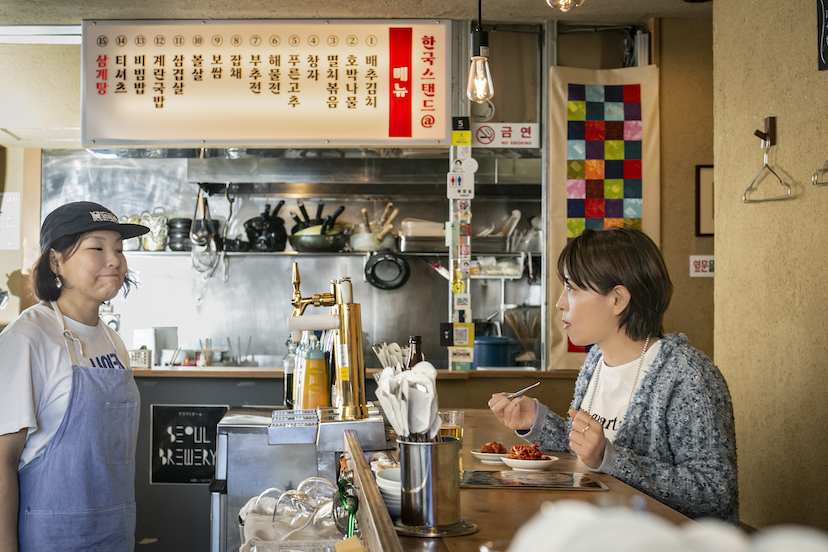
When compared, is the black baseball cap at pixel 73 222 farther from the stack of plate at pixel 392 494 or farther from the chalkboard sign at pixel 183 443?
the chalkboard sign at pixel 183 443

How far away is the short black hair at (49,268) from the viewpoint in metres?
2.15

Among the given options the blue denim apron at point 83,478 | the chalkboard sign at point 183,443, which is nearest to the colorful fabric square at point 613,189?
the chalkboard sign at point 183,443

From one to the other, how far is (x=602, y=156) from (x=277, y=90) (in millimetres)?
2014

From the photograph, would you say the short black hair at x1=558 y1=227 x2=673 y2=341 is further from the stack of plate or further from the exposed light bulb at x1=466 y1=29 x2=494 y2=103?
the exposed light bulb at x1=466 y1=29 x2=494 y2=103

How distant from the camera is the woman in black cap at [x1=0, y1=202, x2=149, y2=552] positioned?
1.90 meters

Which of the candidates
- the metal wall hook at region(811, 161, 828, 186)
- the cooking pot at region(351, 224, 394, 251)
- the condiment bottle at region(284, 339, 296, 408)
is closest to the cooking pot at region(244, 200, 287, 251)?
the cooking pot at region(351, 224, 394, 251)

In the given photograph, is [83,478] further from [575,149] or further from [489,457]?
[575,149]

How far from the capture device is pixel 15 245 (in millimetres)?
5492

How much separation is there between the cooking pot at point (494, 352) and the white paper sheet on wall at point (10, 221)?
3.75 meters

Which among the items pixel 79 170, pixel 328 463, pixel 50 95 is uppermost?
pixel 50 95

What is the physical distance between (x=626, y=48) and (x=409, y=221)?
1883 mm

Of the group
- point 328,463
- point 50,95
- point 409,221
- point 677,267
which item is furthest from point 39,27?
point 677,267

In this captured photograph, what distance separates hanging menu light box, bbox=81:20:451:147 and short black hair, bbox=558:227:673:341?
8.06 ft

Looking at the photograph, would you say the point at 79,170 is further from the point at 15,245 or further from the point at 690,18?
the point at 690,18
